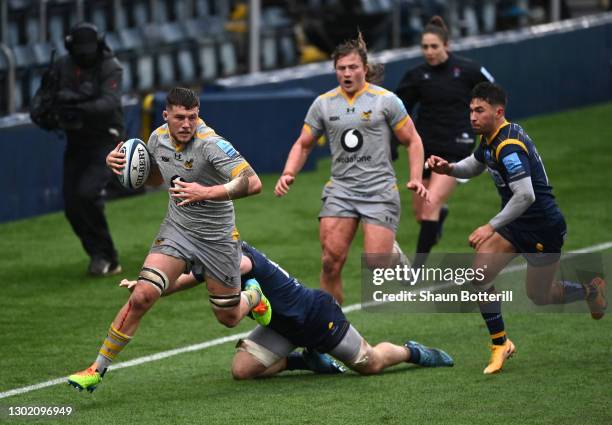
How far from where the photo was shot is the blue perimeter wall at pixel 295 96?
16609 millimetres

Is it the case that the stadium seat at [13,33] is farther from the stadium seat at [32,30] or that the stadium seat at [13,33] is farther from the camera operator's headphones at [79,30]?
the camera operator's headphones at [79,30]

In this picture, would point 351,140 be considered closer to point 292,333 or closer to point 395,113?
point 395,113

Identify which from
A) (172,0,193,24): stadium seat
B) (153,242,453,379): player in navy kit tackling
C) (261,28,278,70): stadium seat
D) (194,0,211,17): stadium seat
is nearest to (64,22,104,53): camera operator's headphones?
(153,242,453,379): player in navy kit tackling

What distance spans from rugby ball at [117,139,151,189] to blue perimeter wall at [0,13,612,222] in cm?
674

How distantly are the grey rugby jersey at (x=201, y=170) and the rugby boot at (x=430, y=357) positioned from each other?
5.02 feet

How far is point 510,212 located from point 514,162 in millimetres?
339

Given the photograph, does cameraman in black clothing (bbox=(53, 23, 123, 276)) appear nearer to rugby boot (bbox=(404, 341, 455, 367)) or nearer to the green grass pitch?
the green grass pitch

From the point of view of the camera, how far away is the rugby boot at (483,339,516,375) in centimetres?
1011

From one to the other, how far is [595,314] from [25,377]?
4.16 metres

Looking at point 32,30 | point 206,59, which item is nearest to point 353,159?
point 32,30

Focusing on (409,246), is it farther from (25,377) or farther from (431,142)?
(25,377)

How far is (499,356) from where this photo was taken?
33.3ft

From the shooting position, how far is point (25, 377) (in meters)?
10.4

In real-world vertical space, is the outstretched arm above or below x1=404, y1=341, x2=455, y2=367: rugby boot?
above
